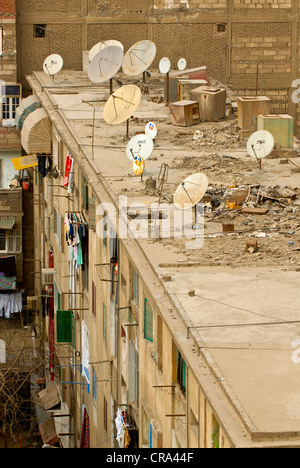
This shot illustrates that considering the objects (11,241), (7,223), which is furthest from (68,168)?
(11,241)

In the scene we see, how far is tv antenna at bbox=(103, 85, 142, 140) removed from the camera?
30500mm

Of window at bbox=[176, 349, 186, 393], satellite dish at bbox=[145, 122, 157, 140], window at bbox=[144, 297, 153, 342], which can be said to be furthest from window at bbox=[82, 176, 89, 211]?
window at bbox=[176, 349, 186, 393]

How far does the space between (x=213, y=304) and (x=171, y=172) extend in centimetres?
1017

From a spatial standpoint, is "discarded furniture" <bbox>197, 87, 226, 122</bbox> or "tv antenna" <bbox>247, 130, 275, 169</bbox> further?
"discarded furniture" <bbox>197, 87, 226, 122</bbox>

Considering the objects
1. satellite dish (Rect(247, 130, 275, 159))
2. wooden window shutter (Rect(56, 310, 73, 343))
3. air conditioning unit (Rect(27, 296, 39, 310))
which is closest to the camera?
satellite dish (Rect(247, 130, 275, 159))

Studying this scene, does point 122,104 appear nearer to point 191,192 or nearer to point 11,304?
point 191,192

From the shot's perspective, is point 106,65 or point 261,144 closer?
point 261,144

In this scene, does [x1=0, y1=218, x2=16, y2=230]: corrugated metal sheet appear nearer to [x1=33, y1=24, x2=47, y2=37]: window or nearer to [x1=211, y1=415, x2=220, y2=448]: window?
[x1=33, y1=24, x2=47, y2=37]: window

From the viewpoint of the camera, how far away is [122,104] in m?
31.0

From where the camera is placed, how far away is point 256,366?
14836mm

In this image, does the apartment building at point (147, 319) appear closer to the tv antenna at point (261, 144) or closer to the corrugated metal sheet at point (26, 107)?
the tv antenna at point (261, 144)

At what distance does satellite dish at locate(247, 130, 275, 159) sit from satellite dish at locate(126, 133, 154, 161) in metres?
2.59

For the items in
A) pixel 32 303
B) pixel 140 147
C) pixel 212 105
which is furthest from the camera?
pixel 32 303

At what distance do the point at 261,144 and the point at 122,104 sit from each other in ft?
17.5
